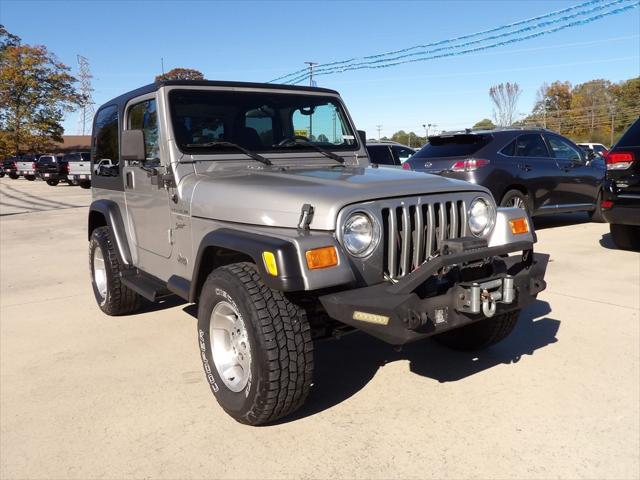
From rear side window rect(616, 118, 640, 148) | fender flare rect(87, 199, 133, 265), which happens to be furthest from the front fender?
rear side window rect(616, 118, 640, 148)

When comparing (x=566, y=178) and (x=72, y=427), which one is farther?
(x=566, y=178)

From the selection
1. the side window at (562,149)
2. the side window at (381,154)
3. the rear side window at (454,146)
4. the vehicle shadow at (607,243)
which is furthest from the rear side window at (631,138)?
the side window at (381,154)

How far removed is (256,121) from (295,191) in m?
1.32

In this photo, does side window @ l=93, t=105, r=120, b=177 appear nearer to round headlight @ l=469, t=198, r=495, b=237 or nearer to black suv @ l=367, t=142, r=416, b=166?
round headlight @ l=469, t=198, r=495, b=237

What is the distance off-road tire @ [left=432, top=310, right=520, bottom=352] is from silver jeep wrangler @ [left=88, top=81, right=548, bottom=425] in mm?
12

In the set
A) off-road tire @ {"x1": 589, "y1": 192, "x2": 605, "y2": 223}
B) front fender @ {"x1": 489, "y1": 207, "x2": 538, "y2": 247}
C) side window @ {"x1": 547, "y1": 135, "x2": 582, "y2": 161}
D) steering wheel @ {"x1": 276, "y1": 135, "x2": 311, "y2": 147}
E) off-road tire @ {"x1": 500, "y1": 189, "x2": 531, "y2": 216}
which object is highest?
steering wheel @ {"x1": 276, "y1": 135, "x2": 311, "y2": 147}

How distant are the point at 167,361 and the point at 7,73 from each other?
56.1 m

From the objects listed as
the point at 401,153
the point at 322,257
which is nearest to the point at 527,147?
the point at 401,153

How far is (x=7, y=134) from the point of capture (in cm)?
5162

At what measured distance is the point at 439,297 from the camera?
270 cm

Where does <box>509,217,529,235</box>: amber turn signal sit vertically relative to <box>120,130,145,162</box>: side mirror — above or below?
below

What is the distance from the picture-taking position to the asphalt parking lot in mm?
2607

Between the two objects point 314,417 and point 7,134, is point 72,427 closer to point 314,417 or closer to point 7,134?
point 314,417

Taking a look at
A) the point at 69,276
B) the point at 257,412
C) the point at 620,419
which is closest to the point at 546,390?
the point at 620,419
